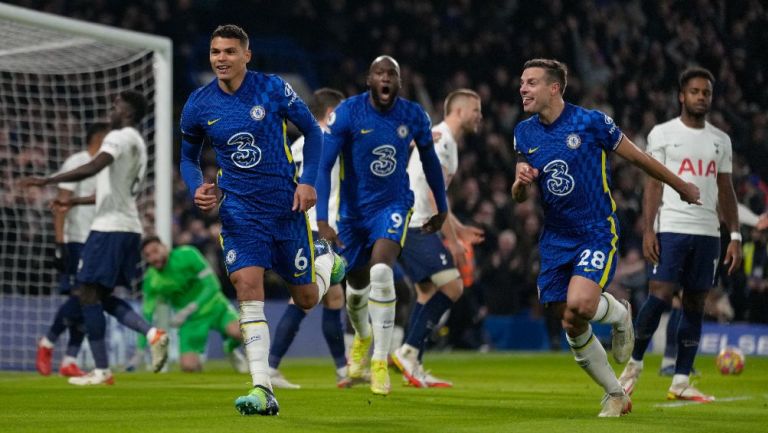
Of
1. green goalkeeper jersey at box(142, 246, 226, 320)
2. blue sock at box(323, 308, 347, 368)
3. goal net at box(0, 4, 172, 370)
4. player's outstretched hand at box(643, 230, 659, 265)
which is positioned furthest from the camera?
green goalkeeper jersey at box(142, 246, 226, 320)

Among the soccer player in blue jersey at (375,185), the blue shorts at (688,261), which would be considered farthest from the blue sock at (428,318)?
the blue shorts at (688,261)

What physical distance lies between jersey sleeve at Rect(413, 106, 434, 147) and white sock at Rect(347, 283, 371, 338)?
Answer: 1.09 meters

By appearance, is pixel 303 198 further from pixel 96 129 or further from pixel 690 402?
pixel 96 129

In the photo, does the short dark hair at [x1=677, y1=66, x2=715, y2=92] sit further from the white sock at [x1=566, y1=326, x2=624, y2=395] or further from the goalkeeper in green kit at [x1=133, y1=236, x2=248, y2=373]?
the goalkeeper in green kit at [x1=133, y1=236, x2=248, y2=373]

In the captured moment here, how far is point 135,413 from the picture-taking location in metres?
7.20

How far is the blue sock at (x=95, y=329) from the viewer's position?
1065cm

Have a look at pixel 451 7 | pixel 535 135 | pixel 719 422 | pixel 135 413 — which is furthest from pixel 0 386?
pixel 451 7

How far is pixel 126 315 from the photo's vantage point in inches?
437

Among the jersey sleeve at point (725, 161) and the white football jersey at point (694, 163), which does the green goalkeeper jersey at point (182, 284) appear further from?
the jersey sleeve at point (725, 161)

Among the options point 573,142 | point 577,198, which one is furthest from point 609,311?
point 573,142

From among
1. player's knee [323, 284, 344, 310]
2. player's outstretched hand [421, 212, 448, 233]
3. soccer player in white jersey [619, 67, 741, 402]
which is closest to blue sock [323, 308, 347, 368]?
player's knee [323, 284, 344, 310]

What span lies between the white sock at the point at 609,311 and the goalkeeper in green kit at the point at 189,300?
6.12 meters

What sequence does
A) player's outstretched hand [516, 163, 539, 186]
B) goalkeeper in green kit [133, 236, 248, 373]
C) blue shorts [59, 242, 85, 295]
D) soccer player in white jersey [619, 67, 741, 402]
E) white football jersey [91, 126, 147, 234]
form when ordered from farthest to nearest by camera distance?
1. goalkeeper in green kit [133, 236, 248, 373]
2. blue shorts [59, 242, 85, 295]
3. white football jersey [91, 126, 147, 234]
4. soccer player in white jersey [619, 67, 741, 402]
5. player's outstretched hand [516, 163, 539, 186]

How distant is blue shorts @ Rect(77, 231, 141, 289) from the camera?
10727mm
